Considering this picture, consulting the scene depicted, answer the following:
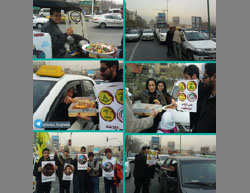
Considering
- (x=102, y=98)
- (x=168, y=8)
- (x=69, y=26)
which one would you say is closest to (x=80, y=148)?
(x=102, y=98)

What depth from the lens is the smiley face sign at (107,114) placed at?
604cm

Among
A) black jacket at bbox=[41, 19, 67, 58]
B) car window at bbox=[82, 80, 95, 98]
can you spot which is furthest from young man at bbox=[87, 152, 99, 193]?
black jacket at bbox=[41, 19, 67, 58]

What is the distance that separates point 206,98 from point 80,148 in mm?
2407

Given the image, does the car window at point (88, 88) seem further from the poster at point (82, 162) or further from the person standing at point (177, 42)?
the person standing at point (177, 42)

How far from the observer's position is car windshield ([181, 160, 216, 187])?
5688 millimetres

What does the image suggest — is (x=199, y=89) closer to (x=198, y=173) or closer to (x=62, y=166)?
(x=198, y=173)

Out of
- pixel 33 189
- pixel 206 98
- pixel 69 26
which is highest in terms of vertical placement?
pixel 69 26

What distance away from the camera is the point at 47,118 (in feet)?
19.7

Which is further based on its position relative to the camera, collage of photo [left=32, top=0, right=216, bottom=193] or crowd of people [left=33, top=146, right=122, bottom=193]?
crowd of people [left=33, top=146, right=122, bottom=193]

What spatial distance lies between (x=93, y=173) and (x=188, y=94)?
2.22 m

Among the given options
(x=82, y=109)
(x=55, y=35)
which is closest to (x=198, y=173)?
(x=82, y=109)

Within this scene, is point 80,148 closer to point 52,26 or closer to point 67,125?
point 67,125

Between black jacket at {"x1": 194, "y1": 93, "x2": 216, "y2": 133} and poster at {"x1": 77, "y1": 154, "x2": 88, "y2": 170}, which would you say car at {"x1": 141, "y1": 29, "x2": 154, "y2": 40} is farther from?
poster at {"x1": 77, "y1": 154, "x2": 88, "y2": 170}

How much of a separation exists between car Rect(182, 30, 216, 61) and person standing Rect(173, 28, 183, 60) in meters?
0.07
